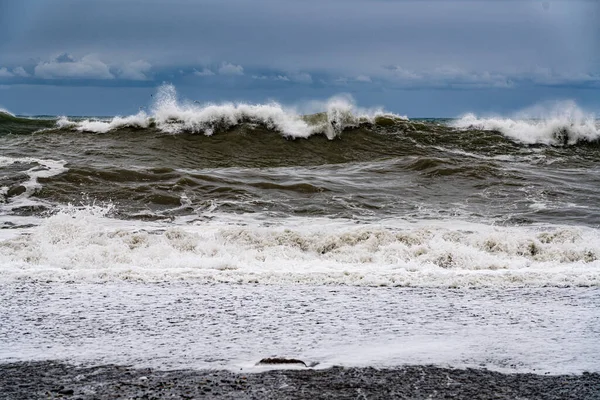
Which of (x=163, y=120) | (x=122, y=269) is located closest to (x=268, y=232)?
(x=122, y=269)

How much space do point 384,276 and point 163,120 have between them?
14.2 m

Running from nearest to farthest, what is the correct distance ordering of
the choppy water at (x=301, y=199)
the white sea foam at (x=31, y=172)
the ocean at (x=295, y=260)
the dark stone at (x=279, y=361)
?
the dark stone at (x=279, y=361) → the ocean at (x=295, y=260) → the choppy water at (x=301, y=199) → the white sea foam at (x=31, y=172)

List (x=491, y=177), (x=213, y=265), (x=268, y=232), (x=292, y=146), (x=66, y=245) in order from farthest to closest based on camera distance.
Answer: (x=292, y=146), (x=491, y=177), (x=268, y=232), (x=66, y=245), (x=213, y=265)

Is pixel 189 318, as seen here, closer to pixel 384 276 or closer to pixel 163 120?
pixel 384 276

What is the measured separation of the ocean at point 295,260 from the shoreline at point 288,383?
0.15m

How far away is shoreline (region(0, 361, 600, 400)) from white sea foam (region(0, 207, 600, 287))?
7.30ft

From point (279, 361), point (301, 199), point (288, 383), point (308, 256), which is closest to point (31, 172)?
point (301, 199)

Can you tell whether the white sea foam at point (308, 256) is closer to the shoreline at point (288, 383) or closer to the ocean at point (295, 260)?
the ocean at point (295, 260)

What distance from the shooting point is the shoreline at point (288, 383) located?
356 centimetres

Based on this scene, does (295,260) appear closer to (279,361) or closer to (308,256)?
(308,256)

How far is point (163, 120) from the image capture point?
19312 mm

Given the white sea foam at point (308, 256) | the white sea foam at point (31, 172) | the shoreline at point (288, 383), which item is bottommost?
the shoreline at point (288, 383)

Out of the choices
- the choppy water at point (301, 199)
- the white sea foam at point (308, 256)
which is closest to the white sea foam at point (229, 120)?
the choppy water at point (301, 199)

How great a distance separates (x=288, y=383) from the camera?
371 cm
